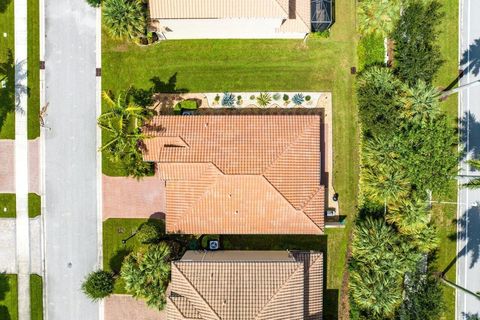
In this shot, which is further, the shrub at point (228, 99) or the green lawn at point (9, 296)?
the green lawn at point (9, 296)

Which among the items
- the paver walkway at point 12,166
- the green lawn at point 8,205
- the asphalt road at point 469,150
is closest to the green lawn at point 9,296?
the green lawn at point 8,205

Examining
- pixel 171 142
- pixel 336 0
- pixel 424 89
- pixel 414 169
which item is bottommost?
pixel 414 169

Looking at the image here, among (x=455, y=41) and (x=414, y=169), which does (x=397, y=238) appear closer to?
(x=414, y=169)

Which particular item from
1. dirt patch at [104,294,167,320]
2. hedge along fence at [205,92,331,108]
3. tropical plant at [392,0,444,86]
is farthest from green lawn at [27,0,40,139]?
A: tropical plant at [392,0,444,86]

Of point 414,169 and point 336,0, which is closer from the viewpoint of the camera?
point 414,169

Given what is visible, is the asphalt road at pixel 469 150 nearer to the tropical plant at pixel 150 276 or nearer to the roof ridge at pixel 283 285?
the roof ridge at pixel 283 285

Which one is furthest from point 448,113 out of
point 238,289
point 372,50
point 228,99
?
point 238,289

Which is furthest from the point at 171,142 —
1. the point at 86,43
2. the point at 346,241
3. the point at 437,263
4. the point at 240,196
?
the point at 437,263
